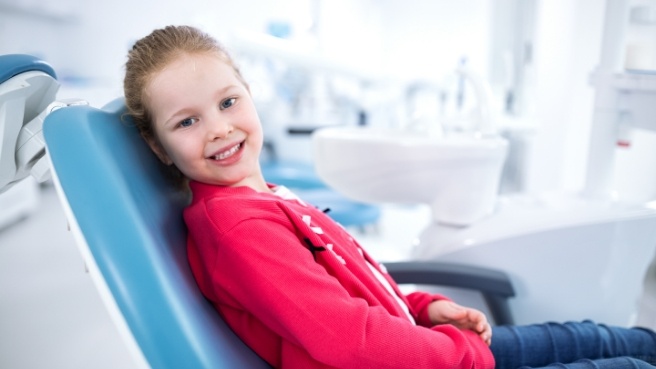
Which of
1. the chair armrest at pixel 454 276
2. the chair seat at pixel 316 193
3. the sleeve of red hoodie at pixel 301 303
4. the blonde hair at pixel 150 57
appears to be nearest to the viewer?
the sleeve of red hoodie at pixel 301 303

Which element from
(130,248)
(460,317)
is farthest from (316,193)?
(130,248)

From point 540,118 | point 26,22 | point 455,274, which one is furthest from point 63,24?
point 455,274

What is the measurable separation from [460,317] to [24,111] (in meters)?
0.75

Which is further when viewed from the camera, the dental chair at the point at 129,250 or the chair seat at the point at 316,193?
the chair seat at the point at 316,193

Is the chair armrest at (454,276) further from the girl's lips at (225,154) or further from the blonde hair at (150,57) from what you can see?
the blonde hair at (150,57)

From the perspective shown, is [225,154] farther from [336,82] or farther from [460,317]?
[336,82]

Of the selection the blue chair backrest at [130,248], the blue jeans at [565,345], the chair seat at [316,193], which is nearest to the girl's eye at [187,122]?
the blue chair backrest at [130,248]

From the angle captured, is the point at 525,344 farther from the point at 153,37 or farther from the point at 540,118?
the point at 540,118

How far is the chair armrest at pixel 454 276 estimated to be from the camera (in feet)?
3.35

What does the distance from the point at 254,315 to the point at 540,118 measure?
1779mm

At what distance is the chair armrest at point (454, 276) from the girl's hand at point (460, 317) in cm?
16

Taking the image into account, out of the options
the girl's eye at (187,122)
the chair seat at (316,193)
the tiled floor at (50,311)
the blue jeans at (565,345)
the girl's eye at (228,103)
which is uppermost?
the girl's eye at (228,103)

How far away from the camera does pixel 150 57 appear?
0.69 meters

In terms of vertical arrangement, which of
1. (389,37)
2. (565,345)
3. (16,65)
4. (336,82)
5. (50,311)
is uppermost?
(389,37)
